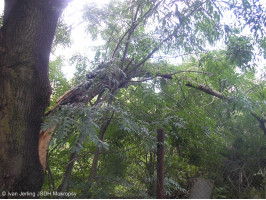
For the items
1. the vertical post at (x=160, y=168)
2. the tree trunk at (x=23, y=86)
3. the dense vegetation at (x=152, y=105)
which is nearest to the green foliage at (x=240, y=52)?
the dense vegetation at (x=152, y=105)

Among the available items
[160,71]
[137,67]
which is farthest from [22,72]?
[160,71]

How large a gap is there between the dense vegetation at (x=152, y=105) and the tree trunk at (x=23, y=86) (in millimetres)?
235

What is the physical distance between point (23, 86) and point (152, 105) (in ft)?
5.59

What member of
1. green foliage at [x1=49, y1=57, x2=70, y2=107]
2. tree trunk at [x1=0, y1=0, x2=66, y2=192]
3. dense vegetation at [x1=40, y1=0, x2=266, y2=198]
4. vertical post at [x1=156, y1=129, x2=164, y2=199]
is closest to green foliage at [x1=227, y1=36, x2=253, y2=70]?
dense vegetation at [x1=40, y1=0, x2=266, y2=198]

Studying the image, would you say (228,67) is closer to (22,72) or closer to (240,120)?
(240,120)

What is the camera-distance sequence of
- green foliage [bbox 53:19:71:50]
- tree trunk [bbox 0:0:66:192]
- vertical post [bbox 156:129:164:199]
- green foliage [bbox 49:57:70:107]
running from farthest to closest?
1. green foliage [bbox 53:19:71:50]
2. green foliage [bbox 49:57:70:107]
3. vertical post [bbox 156:129:164:199]
4. tree trunk [bbox 0:0:66:192]

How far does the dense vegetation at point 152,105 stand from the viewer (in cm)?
233

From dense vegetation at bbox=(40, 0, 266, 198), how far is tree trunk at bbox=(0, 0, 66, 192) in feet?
0.77

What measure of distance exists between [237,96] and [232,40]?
67 centimetres

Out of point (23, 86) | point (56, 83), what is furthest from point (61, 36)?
point (23, 86)

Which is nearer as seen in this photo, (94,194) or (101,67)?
(94,194)

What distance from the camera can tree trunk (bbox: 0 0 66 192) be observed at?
1.88 m

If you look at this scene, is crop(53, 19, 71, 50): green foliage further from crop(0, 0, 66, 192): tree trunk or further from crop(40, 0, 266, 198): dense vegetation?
crop(0, 0, 66, 192): tree trunk

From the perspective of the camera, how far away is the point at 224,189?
384 cm
